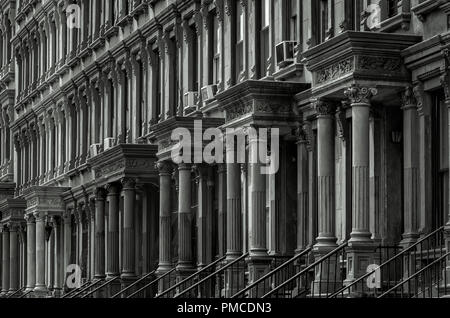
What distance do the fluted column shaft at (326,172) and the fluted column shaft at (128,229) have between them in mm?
15221

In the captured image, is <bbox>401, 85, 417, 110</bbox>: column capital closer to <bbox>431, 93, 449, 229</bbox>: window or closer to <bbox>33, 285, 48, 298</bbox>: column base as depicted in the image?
<bbox>431, 93, 449, 229</bbox>: window

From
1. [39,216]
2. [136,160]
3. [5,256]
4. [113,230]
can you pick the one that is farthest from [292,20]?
[5,256]

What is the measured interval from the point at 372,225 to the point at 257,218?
13.9 ft

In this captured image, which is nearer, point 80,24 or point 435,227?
point 435,227

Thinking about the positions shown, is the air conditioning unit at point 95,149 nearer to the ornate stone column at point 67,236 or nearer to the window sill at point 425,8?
the ornate stone column at point 67,236

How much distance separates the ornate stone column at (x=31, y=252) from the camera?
6019 centimetres

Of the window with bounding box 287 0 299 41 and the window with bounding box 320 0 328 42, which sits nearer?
the window with bounding box 320 0 328 42

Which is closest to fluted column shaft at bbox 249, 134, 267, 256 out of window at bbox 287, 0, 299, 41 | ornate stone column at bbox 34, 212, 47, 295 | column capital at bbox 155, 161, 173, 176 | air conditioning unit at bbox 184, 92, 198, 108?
window at bbox 287, 0, 299, 41

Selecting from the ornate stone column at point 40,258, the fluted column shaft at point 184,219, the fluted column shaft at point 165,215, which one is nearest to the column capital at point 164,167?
the fluted column shaft at point 165,215

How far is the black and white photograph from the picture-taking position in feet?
94.3
